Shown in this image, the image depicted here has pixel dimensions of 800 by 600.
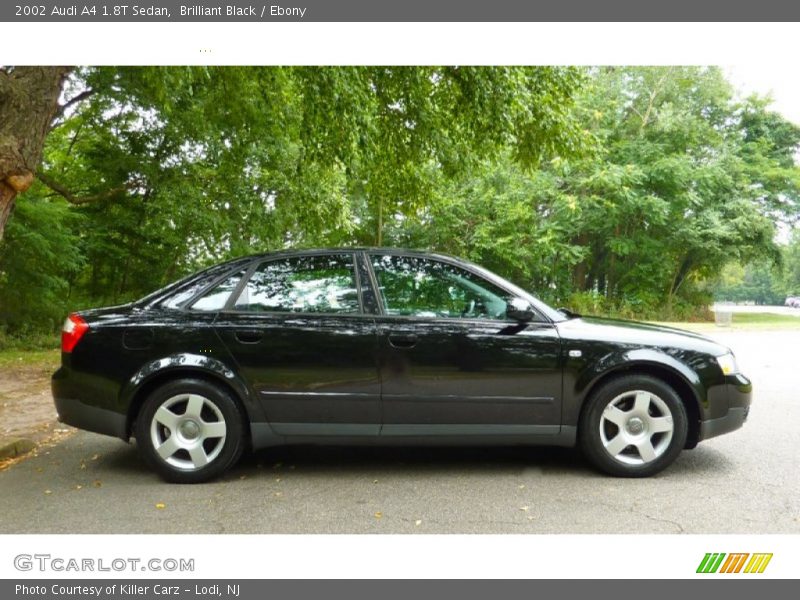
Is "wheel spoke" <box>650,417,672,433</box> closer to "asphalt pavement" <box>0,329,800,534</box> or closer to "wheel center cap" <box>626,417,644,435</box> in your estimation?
"wheel center cap" <box>626,417,644,435</box>

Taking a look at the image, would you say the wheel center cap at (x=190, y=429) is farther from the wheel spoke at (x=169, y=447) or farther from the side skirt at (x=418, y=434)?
the side skirt at (x=418, y=434)

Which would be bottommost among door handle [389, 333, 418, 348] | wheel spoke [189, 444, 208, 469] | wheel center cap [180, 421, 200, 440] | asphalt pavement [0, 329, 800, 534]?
asphalt pavement [0, 329, 800, 534]

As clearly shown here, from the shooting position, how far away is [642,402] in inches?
161

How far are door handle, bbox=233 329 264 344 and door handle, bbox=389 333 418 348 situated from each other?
92 centimetres

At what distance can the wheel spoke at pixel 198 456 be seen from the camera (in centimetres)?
404

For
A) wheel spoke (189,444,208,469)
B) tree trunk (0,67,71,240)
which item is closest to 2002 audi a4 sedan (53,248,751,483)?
wheel spoke (189,444,208,469)

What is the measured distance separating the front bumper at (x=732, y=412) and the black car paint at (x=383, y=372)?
20 mm

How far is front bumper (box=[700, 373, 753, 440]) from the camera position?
414cm

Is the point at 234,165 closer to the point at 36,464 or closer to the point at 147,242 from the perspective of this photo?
the point at 147,242

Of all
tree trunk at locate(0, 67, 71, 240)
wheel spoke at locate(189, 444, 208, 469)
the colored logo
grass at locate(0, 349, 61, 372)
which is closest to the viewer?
the colored logo

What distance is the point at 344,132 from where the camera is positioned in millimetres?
7520

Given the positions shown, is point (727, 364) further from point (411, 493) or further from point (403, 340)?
point (411, 493)

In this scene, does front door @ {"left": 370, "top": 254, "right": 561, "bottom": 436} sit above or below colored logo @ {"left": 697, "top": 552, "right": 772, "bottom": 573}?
above

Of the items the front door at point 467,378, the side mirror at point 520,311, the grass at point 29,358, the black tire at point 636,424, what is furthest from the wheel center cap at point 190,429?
the grass at point 29,358
